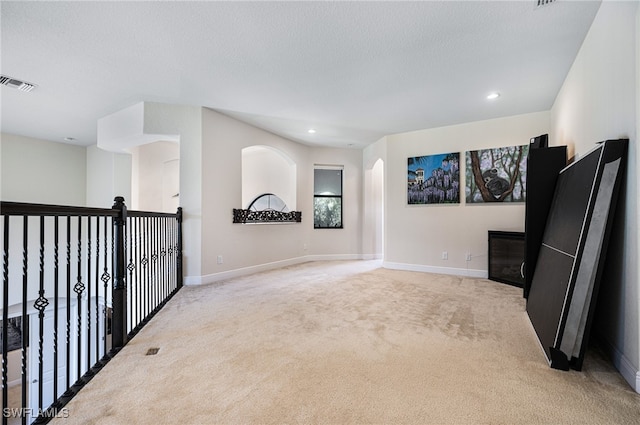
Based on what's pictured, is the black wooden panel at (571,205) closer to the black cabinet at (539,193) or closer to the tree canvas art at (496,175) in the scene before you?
the black cabinet at (539,193)

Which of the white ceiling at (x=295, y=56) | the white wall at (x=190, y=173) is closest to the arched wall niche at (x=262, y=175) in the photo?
the white ceiling at (x=295, y=56)

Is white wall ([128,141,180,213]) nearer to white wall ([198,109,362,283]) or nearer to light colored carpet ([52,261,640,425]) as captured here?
white wall ([198,109,362,283])

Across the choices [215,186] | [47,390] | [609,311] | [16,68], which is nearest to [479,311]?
[609,311]

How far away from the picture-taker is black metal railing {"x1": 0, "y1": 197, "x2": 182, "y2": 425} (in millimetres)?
1294

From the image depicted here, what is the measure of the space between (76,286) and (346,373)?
1.52 m

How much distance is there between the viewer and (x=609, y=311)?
192 centimetres

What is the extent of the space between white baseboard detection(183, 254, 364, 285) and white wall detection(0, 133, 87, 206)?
3.98 metres

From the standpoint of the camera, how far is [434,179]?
15.8 ft

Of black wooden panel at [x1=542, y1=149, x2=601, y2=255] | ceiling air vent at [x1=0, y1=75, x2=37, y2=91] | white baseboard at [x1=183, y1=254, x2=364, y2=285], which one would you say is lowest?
white baseboard at [x1=183, y1=254, x2=364, y2=285]

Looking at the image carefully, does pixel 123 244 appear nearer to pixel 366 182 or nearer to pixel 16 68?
pixel 16 68

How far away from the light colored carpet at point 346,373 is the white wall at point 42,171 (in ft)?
15.3

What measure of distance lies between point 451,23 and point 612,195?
5.17 feet

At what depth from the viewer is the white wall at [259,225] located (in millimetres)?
4098

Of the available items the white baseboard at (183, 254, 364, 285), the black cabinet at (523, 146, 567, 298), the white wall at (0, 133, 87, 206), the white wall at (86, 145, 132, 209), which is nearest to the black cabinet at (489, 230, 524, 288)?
the black cabinet at (523, 146, 567, 298)
